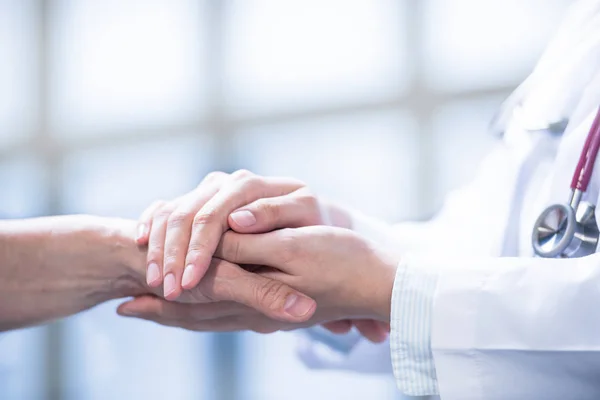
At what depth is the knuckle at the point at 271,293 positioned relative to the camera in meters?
0.84

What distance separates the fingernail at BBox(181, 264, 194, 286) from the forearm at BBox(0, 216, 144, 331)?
7.0 inches

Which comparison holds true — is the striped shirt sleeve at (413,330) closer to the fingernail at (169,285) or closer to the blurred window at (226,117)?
the fingernail at (169,285)

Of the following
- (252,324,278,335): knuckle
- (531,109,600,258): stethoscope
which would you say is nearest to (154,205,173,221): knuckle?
(252,324,278,335): knuckle

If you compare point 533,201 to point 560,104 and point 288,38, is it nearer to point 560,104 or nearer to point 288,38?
point 560,104

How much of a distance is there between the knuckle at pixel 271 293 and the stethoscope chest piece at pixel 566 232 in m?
0.34

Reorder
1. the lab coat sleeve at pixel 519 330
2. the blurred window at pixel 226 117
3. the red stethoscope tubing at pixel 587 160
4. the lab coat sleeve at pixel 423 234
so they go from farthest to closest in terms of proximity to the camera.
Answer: the blurred window at pixel 226 117, the lab coat sleeve at pixel 423 234, the red stethoscope tubing at pixel 587 160, the lab coat sleeve at pixel 519 330

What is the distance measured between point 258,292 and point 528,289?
34 centimetres

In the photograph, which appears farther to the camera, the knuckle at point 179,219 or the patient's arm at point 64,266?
the patient's arm at point 64,266

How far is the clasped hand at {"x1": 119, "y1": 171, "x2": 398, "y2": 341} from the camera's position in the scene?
82cm

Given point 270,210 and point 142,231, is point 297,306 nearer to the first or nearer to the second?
point 270,210

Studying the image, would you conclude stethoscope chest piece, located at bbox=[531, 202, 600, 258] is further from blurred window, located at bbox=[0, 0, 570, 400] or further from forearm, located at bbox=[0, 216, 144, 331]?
blurred window, located at bbox=[0, 0, 570, 400]

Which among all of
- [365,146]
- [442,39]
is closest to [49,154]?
[365,146]

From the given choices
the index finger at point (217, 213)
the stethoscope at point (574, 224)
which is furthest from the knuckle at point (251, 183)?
the stethoscope at point (574, 224)

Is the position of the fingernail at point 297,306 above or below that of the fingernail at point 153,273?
below
